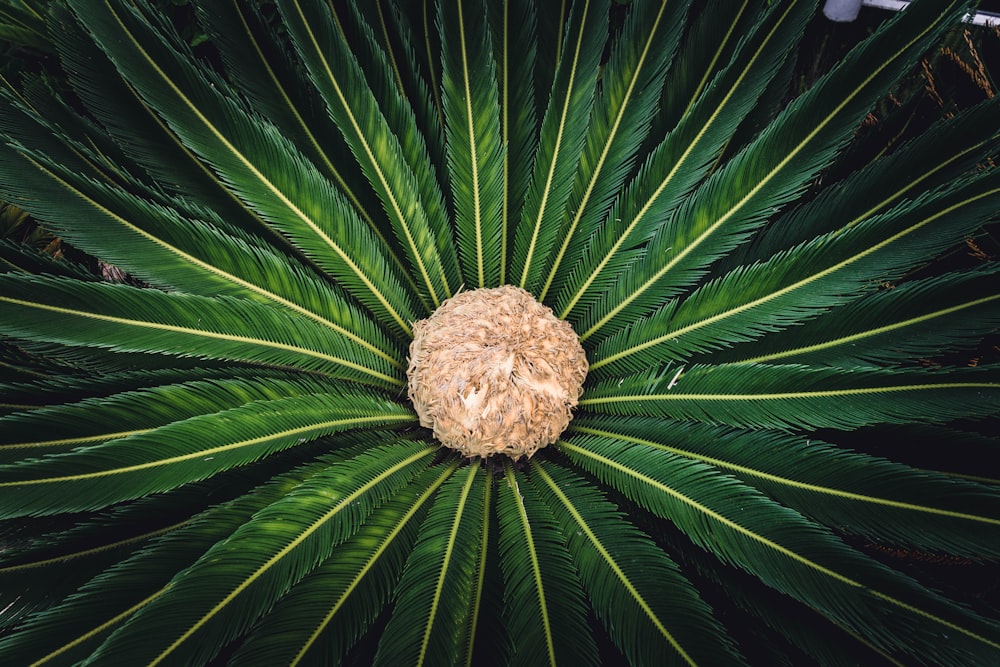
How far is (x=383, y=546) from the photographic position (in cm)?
155

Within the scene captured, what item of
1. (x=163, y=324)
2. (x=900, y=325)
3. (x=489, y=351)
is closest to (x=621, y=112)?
(x=489, y=351)

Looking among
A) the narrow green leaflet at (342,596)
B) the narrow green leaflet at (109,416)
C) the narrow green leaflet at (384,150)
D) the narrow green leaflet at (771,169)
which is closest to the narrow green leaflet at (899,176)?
the narrow green leaflet at (771,169)

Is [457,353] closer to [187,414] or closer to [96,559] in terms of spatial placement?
[187,414]

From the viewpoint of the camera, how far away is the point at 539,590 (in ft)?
4.80

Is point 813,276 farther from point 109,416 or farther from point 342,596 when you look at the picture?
point 109,416

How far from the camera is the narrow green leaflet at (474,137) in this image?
1.83 metres

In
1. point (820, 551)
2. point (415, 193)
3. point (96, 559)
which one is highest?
point (415, 193)

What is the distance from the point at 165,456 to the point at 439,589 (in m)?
0.76

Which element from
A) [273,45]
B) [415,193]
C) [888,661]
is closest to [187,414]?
[415,193]

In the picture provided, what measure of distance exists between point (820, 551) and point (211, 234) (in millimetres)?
1780

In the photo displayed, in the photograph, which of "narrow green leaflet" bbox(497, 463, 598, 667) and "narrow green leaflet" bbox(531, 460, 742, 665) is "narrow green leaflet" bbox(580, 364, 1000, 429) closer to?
"narrow green leaflet" bbox(531, 460, 742, 665)

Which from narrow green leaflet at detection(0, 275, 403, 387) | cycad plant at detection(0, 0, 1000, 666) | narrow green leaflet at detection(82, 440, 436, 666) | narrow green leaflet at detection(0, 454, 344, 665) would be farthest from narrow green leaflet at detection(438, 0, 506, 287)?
narrow green leaflet at detection(0, 454, 344, 665)

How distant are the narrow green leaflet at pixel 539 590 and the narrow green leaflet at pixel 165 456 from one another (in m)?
0.59

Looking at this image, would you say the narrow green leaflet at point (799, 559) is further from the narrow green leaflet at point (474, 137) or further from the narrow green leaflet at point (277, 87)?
the narrow green leaflet at point (277, 87)
